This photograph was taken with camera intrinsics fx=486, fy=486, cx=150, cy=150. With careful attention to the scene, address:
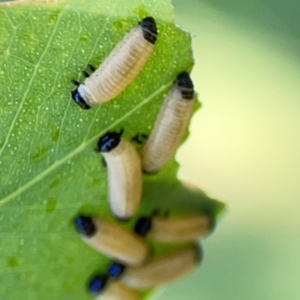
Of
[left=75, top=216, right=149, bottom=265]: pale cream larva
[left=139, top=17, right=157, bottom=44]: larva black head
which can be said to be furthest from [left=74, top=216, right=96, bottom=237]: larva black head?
[left=139, top=17, right=157, bottom=44]: larva black head

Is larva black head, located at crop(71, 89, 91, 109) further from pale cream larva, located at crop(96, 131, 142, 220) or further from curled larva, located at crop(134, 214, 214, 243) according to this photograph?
curled larva, located at crop(134, 214, 214, 243)

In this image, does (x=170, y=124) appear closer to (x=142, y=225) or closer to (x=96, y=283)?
(x=142, y=225)

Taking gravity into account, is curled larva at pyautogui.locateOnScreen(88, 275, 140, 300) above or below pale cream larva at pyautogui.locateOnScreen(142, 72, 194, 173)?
below

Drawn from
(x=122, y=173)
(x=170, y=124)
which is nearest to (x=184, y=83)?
(x=170, y=124)

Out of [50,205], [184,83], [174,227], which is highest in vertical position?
[184,83]

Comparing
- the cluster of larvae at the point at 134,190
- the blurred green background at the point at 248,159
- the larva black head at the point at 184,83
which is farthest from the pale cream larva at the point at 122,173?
the blurred green background at the point at 248,159

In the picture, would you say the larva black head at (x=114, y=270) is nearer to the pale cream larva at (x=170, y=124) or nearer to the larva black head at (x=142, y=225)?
the larva black head at (x=142, y=225)

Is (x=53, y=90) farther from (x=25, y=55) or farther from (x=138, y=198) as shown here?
(x=138, y=198)
